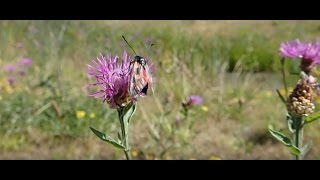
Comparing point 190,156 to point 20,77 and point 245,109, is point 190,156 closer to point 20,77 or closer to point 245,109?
point 245,109

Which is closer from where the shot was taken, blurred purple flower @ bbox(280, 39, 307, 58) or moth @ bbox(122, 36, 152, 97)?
moth @ bbox(122, 36, 152, 97)

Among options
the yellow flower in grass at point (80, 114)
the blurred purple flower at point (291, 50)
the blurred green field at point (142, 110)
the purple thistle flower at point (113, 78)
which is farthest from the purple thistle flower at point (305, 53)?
the yellow flower in grass at point (80, 114)

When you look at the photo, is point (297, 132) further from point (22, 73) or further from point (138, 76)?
point (22, 73)

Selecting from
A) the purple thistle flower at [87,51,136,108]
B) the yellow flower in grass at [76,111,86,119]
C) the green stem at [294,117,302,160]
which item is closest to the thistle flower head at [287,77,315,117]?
the green stem at [294,117,302,160]

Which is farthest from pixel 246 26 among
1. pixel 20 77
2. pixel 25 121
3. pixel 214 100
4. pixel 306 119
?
pixel 306 119

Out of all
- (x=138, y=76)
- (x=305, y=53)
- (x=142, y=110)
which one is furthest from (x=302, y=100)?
(x=142, y=110)

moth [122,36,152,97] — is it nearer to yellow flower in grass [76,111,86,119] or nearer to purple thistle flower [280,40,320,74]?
purple thistle flower [280,40,320,74]
